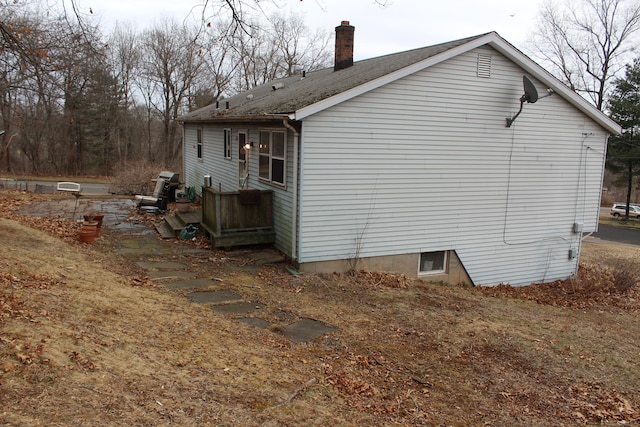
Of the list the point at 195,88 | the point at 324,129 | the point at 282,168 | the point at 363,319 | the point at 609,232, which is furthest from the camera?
the point at 195,88

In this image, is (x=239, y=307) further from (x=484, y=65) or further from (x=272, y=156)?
(x=484, y=65)

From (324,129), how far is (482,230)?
16.4 feet

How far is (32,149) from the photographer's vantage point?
36219mm

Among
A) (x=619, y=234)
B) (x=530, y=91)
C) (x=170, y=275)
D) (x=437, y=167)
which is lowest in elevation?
(x=619, y=234)

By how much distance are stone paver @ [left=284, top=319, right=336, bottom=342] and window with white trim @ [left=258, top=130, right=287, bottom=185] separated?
4073mm

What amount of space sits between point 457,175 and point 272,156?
170 inches

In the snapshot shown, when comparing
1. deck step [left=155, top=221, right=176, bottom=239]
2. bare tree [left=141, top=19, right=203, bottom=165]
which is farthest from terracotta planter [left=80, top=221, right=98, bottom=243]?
bare tree [left=141, top=19, right=203, bottom=165]

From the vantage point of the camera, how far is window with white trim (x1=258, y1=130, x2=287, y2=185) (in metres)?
10.6

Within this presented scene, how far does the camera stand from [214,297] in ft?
25.9

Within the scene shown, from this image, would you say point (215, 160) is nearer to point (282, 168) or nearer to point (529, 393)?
point (282, 168)

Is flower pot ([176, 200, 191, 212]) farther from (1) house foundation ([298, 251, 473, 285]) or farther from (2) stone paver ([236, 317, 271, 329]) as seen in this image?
(2) stone paver ([236, 317, 271, 329])

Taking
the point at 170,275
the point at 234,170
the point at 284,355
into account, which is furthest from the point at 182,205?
the point at 284,355

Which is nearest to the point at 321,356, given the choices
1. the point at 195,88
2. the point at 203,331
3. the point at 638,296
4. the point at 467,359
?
the point at 203,331

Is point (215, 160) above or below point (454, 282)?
above
